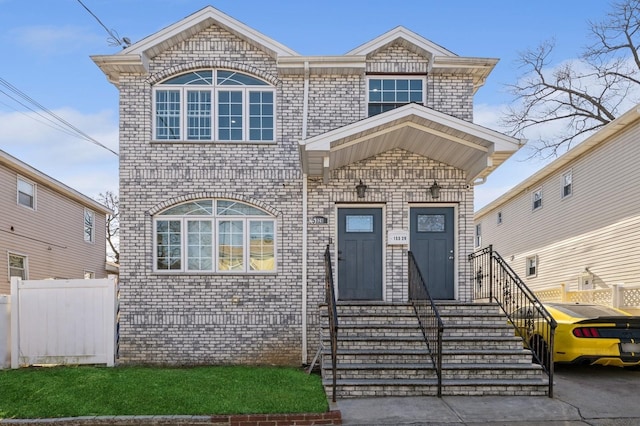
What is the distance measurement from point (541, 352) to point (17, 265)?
14853mm

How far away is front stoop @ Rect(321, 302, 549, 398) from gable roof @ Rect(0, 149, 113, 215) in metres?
11.4

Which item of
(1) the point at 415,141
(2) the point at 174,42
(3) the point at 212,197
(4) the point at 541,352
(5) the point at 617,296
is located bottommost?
(4) the point at 541,352

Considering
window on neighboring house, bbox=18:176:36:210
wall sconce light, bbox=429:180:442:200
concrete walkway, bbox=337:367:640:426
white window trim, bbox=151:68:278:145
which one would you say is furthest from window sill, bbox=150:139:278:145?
window on neighboring house, bbox=18:176:36:210

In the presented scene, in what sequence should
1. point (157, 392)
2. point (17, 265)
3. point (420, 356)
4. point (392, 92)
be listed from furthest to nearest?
point (17, 265), point (392, 92), point (420, 356), point (157, 392)

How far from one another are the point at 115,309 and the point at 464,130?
692 cm

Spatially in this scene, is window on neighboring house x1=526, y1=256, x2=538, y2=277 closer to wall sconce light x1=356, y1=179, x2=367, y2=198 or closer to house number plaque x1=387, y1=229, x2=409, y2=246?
house number plaque x1=387, y1=229, x2=409, y2=246

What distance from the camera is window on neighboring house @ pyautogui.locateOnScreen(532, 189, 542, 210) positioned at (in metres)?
17.6

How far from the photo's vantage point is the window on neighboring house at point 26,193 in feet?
50.9

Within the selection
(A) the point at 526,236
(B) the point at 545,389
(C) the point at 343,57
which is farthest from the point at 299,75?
(A) the point at 526,236

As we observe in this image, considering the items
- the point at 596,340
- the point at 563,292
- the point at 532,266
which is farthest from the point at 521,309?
the point at 532,266

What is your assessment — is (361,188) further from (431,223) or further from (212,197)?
(212,197)

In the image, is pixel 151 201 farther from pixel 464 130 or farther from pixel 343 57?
pixel 464 130

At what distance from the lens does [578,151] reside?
1458 centimetres

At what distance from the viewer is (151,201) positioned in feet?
31.1
